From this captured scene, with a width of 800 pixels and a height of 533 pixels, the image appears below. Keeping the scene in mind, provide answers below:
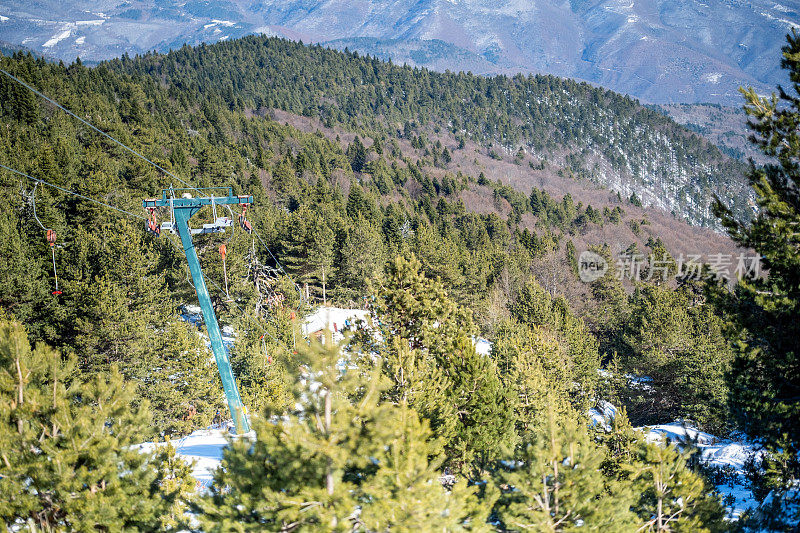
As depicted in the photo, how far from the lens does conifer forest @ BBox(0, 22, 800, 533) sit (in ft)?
24.2

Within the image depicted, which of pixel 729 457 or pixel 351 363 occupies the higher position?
pixel 351 363

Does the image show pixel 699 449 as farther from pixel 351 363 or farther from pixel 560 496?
pixel 351 363

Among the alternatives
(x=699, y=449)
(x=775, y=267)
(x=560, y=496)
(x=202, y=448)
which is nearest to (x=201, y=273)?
(x=202, y=448)

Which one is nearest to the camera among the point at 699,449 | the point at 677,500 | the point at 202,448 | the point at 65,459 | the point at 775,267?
the point at 65,459

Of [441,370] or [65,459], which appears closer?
[65,459]

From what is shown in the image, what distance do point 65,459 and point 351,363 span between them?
4.38m

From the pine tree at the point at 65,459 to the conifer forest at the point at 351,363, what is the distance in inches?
1.9

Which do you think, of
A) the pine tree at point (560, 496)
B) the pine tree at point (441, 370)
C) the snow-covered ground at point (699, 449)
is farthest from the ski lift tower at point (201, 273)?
the pine tree at point (560, 496)

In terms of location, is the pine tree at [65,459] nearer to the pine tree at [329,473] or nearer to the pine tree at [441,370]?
the pine tree at [329,473]

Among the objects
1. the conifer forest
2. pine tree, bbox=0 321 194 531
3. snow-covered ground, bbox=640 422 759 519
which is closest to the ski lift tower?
the conifer forest

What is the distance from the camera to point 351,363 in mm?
8375

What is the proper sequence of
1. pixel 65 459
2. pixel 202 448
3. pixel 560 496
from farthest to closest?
pixel 202 448, pixel 560 496, pixel 65 459

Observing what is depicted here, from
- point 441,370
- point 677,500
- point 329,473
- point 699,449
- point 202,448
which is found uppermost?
point 329,473

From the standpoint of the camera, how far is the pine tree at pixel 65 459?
762 cm
